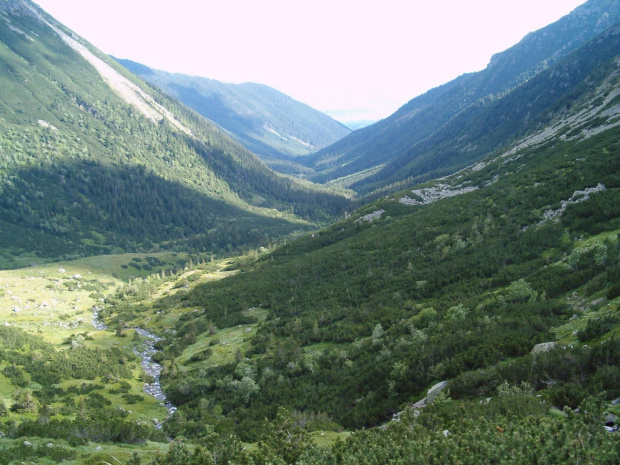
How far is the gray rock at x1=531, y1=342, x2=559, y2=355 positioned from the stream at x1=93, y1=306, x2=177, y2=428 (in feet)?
93.0

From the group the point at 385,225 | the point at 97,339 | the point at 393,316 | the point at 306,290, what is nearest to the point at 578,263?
the point at 393,316

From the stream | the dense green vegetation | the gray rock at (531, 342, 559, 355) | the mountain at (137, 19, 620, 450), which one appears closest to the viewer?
the dense green vegetation

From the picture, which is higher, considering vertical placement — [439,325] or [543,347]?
[543,347]

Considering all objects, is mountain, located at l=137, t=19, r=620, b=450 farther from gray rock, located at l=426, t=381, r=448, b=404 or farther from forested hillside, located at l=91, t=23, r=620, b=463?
gray rock, located at l=426, t=381, r=448, b=404

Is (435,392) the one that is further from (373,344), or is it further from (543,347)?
(373,344)

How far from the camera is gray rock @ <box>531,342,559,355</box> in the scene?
16741 mm

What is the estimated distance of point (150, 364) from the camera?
1909 inches

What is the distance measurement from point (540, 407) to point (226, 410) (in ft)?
→ 87.1

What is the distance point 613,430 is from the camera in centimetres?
1008

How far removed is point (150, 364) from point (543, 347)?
4655 cm

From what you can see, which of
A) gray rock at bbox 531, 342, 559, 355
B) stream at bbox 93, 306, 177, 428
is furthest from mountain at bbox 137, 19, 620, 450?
stream at bbox 93, 306, 177, 428

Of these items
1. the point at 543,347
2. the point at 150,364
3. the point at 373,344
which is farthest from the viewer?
the point at 150,364

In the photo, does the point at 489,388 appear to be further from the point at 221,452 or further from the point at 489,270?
the point at 489,270

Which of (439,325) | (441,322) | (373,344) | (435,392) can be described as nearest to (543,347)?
(435,392)
